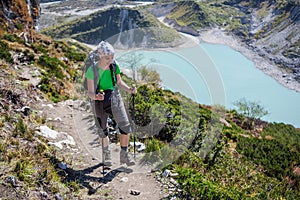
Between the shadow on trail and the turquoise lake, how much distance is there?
2.73m

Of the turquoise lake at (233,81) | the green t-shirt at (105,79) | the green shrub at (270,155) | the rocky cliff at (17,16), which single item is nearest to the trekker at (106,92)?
the green t-shirt at (105,79)

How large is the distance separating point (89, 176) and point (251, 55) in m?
109

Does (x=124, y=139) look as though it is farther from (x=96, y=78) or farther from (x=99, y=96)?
(x=96, y=78)

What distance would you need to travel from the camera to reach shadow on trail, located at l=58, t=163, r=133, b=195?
559 centimetres

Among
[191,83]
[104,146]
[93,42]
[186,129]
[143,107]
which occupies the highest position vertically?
[191,83]

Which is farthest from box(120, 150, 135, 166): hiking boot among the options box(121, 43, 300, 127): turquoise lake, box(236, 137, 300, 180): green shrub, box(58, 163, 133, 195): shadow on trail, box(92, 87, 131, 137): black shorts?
box(236, 137, 300, 180): green shrub

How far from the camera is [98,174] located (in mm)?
6062

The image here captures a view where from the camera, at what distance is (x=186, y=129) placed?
10117mm

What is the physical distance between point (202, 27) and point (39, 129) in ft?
457

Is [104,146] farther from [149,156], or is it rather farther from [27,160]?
[27,160]

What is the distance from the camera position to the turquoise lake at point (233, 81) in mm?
7520

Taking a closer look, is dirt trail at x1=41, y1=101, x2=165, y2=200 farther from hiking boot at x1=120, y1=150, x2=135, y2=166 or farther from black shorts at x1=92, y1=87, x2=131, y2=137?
black shorts at x1=92, y1=87, x2=131, y2=137

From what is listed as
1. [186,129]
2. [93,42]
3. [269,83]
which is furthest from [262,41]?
[186,129]

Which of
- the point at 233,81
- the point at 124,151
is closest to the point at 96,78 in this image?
the point at 124,151
